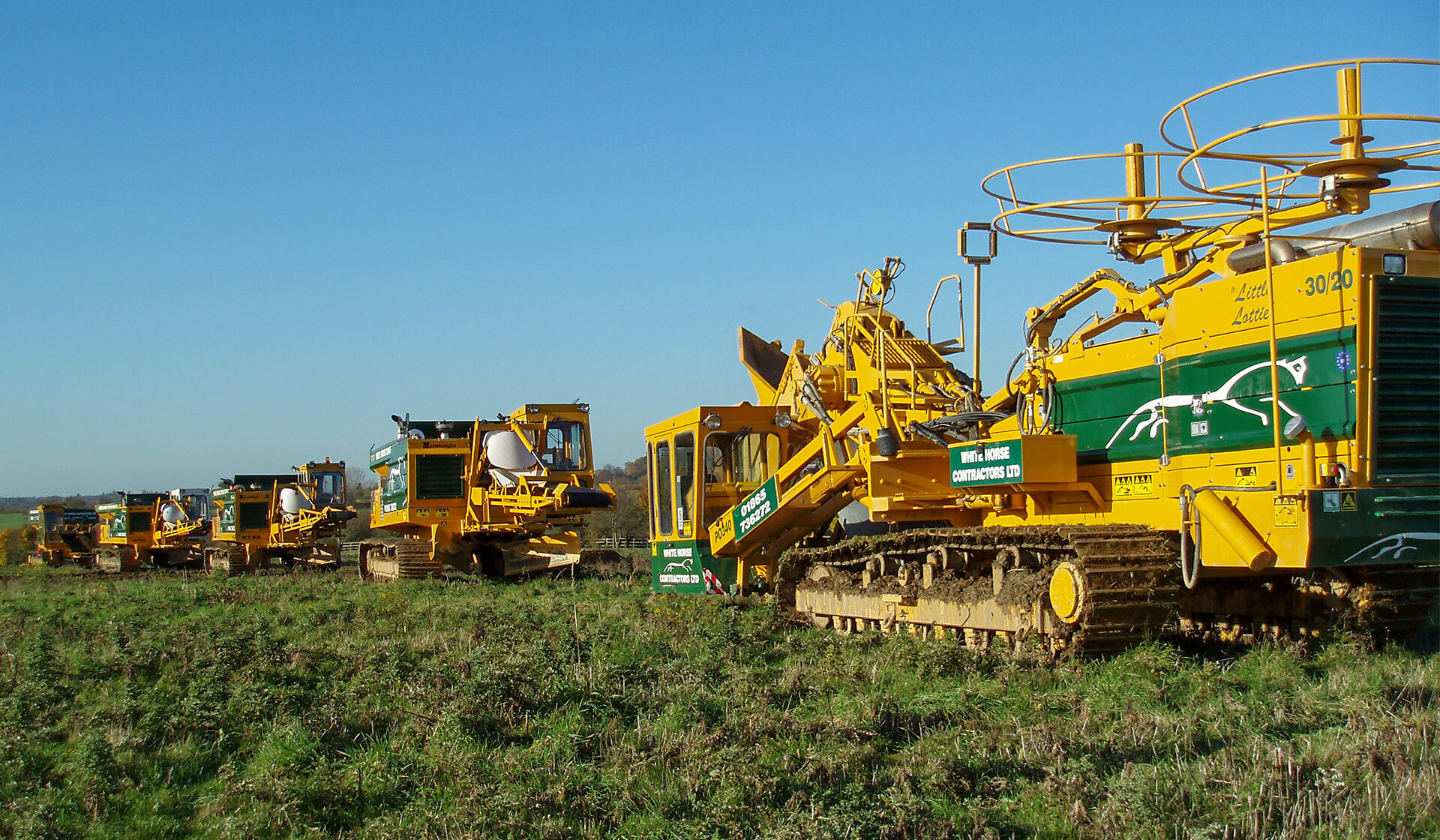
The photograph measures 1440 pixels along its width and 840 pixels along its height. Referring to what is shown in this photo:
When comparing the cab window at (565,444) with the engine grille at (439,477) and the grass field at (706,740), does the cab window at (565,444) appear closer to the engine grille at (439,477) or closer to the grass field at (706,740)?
the engine grille at (439,477)

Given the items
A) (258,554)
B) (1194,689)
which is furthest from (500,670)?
(258,554)

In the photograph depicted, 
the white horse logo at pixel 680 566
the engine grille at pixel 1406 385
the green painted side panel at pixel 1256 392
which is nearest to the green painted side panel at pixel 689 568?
the white horse logo at pixel 680 566

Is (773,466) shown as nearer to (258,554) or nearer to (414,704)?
(414,704)

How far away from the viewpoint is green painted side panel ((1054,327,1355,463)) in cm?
803

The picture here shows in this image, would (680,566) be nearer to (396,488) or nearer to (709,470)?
(709,470)

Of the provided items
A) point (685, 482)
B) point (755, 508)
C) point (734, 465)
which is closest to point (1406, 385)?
point (755, 508)

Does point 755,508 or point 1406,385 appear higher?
point 1406,385

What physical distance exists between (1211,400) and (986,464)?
2.16m

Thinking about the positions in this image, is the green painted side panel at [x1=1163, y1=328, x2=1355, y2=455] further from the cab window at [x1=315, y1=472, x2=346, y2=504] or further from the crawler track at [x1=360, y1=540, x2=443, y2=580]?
the cab window at [x1=315, y1=472, x2=346, y2=504]

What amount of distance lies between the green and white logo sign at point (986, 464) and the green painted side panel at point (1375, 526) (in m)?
2.59

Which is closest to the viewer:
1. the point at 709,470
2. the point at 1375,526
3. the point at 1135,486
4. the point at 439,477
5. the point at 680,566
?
the point at 1375,526

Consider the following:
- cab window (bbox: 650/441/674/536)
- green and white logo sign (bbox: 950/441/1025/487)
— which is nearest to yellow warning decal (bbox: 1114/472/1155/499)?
green and white logo sign (bbox: 950/441/1025/487)

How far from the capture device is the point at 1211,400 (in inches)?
348

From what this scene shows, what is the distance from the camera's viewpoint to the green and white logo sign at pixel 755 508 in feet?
42.8
